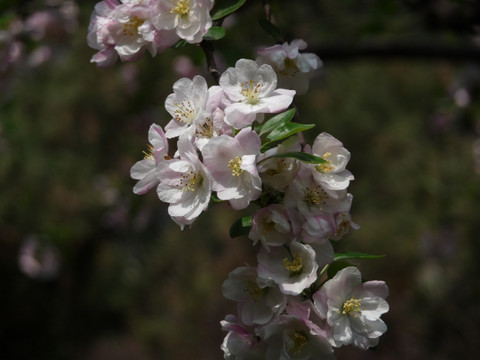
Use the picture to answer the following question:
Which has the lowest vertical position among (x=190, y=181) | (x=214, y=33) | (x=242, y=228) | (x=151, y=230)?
(x=151, y=230)

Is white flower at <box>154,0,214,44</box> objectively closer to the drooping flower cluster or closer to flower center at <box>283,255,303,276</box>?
the drooping flower cluster

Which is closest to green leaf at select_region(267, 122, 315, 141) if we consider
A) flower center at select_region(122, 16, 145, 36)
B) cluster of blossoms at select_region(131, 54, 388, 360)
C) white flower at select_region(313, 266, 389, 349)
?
cluster of blossoms at select_region(131, 54, 388, 360)

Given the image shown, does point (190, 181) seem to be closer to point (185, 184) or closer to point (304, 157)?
point (185, 184)

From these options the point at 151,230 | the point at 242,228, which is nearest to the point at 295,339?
the point at 242,228

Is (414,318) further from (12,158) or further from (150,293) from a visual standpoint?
(12,158)

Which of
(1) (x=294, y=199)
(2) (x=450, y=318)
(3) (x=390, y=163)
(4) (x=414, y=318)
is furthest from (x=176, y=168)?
(3) (x=390, y=163)
